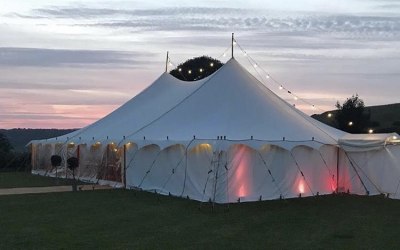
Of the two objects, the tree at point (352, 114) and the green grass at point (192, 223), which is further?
the tree at point (352, 114)

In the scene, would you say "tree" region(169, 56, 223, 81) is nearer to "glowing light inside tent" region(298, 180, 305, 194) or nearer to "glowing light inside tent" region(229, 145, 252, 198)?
"glowing light inside tent" region(298, 180, 305, 194)

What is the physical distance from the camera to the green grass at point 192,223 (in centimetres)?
797

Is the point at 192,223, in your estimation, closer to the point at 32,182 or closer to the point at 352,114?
the point at 32,182

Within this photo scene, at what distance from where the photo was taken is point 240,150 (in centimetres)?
1242

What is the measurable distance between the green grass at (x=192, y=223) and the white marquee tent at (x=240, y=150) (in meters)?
0.53

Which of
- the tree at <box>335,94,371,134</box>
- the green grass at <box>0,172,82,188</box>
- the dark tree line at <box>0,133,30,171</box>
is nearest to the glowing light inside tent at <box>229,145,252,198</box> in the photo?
the green grass at <box>0,172,82,188</box>

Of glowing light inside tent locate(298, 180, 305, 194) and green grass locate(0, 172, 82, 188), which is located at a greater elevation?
glowing light inside tent locate(298, 180, 305, 194)

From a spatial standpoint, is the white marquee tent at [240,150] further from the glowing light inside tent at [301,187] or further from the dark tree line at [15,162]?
the dark tree line at [15,162]

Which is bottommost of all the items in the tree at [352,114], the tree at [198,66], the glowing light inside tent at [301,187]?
the glowing light inside tent at [301,187]

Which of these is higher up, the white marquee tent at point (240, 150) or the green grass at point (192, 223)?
the white marquee tent at point (240, 150)

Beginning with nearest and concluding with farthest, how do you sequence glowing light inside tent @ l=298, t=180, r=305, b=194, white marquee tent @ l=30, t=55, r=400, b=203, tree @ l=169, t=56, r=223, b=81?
white marquee tent @ l=30, t=55, r=400, b=203
glowing light inside tent @ l=298, t=180, r=305, b=194
tree @ l=169, t=56, r=223, b=81

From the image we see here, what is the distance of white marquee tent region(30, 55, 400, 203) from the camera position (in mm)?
12438

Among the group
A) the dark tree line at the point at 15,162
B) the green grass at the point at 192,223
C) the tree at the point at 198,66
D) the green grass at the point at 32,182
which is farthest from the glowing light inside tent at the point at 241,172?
the tree at the point at 198,66

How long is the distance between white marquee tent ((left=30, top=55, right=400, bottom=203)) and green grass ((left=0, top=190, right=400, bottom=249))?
529 mm
